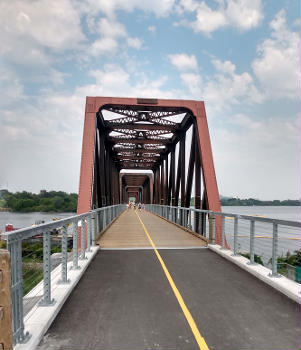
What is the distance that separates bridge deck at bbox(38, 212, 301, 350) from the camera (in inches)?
119

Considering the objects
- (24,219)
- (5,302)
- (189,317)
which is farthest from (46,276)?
(24,219)

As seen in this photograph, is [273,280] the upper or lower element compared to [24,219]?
upper

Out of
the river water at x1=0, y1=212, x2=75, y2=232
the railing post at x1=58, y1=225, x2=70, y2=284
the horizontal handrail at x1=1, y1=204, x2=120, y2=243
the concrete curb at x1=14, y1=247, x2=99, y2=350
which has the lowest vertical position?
the river water at x1=0, y1=212, x2=75, y2=232

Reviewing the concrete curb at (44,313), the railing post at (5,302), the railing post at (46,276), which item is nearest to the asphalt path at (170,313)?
the concrete curb at (44,313)

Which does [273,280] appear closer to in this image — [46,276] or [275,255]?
[275,255]

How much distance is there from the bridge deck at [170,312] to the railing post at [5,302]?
63cm

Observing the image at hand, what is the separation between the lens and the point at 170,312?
376 centimetres

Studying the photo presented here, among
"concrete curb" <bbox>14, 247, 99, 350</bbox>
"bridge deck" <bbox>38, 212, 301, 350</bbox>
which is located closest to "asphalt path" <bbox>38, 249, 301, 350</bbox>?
"bridge deck" <bbox>38, 212, 301, 350</bbox>

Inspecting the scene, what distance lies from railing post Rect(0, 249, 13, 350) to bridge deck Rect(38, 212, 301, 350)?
633mm

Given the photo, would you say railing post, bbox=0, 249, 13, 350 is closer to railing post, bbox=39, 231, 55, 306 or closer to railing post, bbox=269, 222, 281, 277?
railing post, bbox=39, 231, 55, 306

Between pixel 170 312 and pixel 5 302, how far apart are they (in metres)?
2.24

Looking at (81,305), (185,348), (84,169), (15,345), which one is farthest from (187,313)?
(84,169)

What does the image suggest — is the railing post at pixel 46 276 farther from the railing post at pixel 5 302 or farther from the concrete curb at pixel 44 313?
the railing post at pixel 5 302

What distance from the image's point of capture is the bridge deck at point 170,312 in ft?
9.93
